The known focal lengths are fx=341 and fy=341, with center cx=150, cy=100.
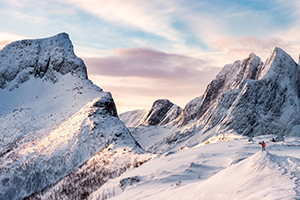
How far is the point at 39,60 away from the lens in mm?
116625

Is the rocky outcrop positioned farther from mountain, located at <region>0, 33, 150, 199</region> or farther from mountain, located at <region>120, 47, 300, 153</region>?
mountain, located at <region>0, 33, 150, 199</region>

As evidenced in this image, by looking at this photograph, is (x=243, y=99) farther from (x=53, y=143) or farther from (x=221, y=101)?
(x=53, y=143)

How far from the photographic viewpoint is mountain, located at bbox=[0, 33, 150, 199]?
46406 millimetres

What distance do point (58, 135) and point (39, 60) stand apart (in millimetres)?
60491

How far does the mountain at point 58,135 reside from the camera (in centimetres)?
4641

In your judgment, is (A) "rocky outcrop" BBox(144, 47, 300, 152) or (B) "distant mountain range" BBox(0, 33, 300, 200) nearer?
(B) "distant mountain range" BBox(0, 33, 300, 200)

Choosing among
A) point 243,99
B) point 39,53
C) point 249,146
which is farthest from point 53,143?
point 243,99

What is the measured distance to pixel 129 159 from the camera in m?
44.3

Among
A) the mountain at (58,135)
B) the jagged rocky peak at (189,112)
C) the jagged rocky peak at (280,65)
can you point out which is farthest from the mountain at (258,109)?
the mountain at (58,135)

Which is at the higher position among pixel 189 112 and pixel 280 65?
pixel 280 65

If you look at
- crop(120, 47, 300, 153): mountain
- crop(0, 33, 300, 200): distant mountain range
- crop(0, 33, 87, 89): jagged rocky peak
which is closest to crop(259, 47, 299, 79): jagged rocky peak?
crop(120, 47, 300, 153): mountain

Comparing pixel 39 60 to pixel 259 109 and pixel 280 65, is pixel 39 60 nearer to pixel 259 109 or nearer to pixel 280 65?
pixel 259 109

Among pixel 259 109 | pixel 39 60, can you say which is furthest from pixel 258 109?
pixel 39 60

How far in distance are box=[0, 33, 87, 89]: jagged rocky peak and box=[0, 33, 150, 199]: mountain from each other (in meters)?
0.36
